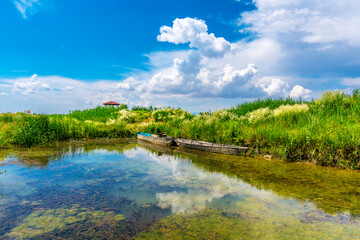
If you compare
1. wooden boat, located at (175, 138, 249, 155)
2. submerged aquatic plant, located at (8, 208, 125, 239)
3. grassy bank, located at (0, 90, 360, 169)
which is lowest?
submerged aquatic plant, located at (8, 208, 125, 239)

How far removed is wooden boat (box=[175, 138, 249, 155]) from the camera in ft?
29.5

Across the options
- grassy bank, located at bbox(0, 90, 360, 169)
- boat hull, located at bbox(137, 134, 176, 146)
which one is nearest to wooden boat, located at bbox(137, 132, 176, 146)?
boat hull, located at bbox(137, 134, 176, 146)

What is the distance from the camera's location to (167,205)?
425cm

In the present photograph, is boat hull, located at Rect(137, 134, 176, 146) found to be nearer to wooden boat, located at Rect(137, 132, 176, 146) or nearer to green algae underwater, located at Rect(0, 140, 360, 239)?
wooden boat, located at Rect(137, 132, 176, 146)

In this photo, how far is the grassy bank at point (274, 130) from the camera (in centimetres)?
716

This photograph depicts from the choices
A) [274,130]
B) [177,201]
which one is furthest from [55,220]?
[274,130]

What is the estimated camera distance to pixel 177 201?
446 centimetres

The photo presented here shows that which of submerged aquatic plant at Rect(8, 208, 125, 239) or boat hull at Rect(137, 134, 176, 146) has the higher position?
boat hull at Rect(137, 134, 176, 146)

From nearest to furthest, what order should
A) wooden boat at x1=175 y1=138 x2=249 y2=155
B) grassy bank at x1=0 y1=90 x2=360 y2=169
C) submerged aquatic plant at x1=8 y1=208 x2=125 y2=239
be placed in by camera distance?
submerged aquatic plant at x1=8 y1=208 x2=125 y2=239
grassy bank at x1=0 y1=90 x2=360 y2=169
wooden boat at x1=175 y1=138 x2=249 y2=155

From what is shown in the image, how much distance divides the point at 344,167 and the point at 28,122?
1386 centimetres

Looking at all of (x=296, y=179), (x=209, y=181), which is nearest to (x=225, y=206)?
(x=209, y=181)

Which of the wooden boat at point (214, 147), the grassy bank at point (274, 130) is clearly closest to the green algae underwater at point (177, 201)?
the grassy bank at point (274, 130)

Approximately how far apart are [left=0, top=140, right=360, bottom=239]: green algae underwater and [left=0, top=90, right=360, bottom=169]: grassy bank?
69 centimetres

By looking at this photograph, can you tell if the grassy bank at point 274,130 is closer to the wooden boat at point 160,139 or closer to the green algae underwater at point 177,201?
the green algae underwater at point 177,201
